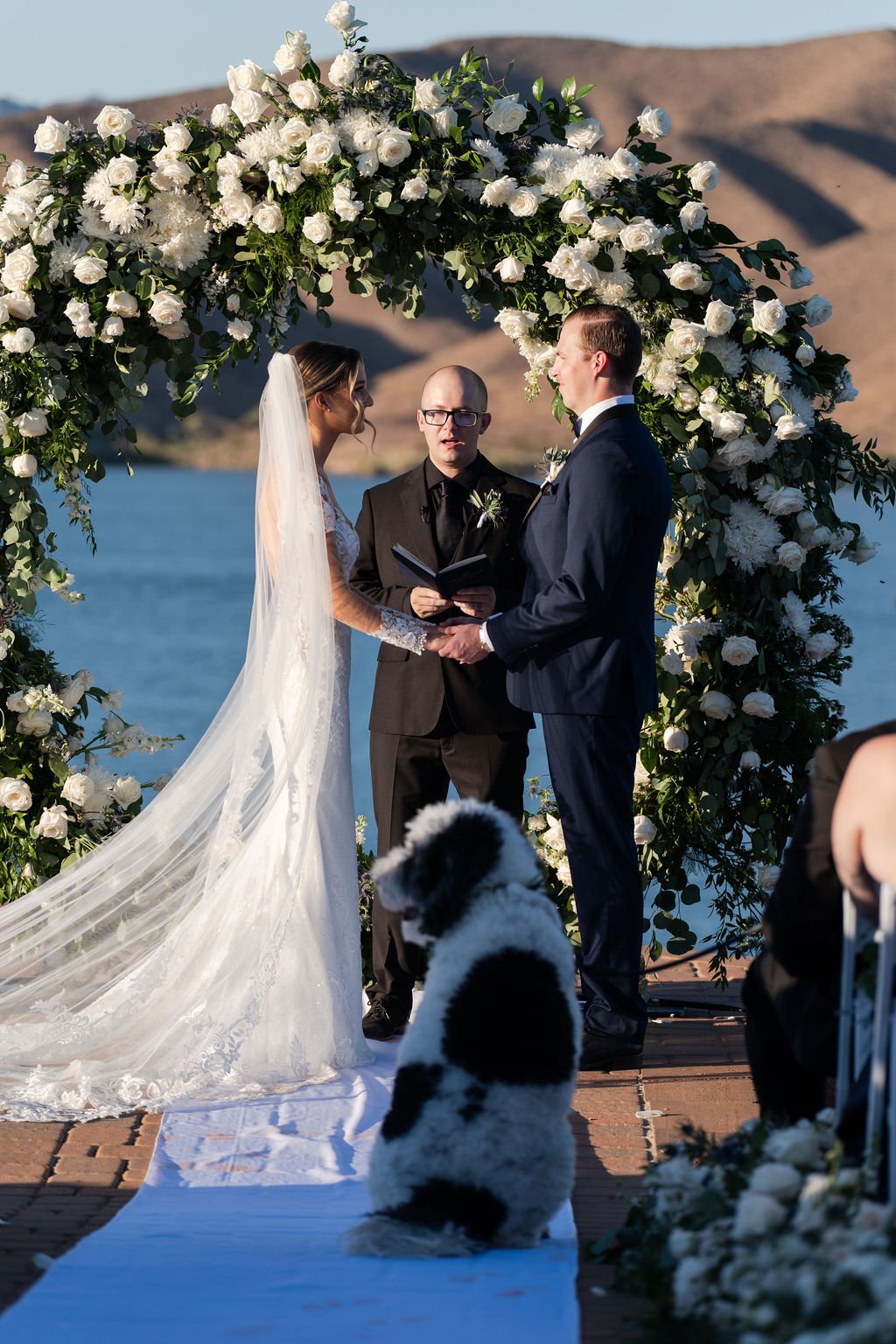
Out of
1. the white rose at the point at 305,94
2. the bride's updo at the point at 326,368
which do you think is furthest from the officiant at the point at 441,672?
the white rose at the point at 305,94

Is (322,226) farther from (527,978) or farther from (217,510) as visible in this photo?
(217,510)

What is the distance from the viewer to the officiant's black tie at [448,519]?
485 cm

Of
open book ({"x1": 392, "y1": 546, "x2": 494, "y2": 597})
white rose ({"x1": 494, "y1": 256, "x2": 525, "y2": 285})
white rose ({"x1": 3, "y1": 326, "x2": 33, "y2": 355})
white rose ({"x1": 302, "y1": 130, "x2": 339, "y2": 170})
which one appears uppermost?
white rose ({"x1": 302, "y1": 130, "x2": 339, "y2": 170})

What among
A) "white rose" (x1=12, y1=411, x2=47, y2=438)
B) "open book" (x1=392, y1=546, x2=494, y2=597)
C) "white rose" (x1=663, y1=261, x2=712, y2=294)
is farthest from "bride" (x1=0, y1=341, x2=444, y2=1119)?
"white rose" (x1=663, y1=261, x2=712, y2=294)

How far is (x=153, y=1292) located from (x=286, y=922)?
68.8 inches

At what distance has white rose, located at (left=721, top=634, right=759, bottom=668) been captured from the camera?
Result: 479 cm

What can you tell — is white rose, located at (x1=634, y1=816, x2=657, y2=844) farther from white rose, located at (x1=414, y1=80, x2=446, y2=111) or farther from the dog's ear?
white rose, located at (x1=414, y1=80, x2=446, y2=111)

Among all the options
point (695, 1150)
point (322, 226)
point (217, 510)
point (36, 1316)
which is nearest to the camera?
point (36, 1316)

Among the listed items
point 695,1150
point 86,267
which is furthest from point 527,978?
point 86,267

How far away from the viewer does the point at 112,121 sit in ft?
16.1

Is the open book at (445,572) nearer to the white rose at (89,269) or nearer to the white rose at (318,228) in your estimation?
the white rose at (318,228)

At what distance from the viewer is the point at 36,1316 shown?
256cm

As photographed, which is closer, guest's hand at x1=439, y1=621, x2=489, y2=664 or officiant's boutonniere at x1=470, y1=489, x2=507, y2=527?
guest's hand at x1=439, y1=621, x2=489, y2=664

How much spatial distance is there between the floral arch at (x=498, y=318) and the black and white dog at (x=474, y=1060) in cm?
198
